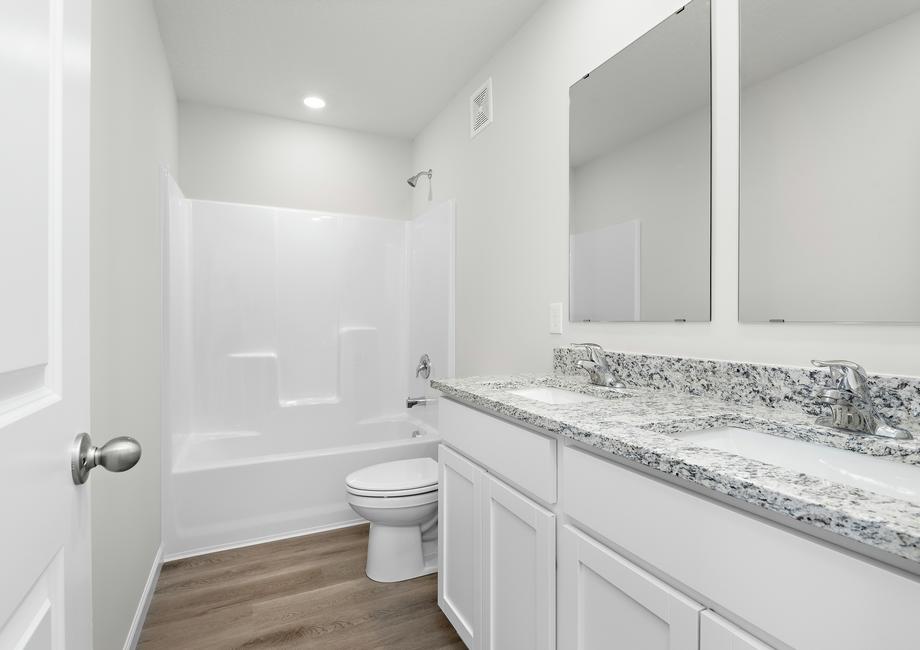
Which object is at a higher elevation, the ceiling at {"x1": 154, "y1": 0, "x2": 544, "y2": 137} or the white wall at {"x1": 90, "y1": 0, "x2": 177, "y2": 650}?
the ceiling at {"x1": 154, "y1": 0, "x2": 544, "y2": 137}

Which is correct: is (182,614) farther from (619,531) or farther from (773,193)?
(773,193)

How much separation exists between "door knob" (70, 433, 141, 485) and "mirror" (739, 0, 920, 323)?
1.34 metres

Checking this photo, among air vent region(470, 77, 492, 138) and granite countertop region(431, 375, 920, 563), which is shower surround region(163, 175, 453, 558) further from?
granite countertop region(431, 375, 920, 563)

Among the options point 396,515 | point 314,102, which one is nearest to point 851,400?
point 396,515

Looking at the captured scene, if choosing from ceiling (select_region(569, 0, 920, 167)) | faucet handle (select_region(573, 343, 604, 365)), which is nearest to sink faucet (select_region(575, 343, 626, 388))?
faucet handle (select_region(573, 343, 604, 365))

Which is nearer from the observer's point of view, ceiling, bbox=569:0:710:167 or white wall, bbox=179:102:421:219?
ceiling, bbox=569:0:710:167

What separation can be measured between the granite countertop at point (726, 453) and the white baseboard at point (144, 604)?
54.0 inches

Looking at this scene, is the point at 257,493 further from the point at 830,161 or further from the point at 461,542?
the point at 830,161

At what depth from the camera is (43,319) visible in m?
0.51

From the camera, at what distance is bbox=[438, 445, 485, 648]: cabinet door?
4.64 ft

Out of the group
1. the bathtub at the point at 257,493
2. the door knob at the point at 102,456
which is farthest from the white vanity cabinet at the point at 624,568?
the bathtub at the point at 257,493

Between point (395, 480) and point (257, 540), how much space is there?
35.6 inches

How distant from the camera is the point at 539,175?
201 centimetres

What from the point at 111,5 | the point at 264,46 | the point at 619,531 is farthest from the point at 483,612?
the point at 264,46
